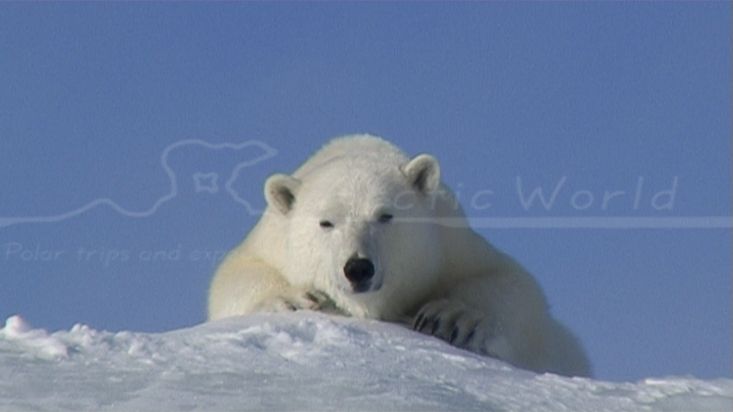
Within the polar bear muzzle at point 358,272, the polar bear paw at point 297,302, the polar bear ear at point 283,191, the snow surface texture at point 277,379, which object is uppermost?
the polar bear ear at point 283,191

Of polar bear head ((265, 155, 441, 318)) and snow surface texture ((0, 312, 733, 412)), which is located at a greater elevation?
polar bear head ((265, 155, 441, 318))

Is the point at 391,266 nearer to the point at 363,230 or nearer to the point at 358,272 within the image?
the point at 363,230

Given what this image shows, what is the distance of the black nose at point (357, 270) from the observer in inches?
364

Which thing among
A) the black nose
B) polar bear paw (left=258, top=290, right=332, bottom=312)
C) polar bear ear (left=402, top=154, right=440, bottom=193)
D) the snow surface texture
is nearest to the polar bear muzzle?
the black nose

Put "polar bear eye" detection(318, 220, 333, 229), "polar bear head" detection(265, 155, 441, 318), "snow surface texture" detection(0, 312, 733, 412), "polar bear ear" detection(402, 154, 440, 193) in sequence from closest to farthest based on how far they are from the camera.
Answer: "snow surface texture" detection(0, 312, 733, 412), "polar bear head" detection(265, 155, 441, 318), "polar bear eye" detection(318, 220, 333, 229), "polar bear ear" detection(402, 154, 440, 193)

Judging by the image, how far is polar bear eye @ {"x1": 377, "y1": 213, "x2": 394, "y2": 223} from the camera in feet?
31.7

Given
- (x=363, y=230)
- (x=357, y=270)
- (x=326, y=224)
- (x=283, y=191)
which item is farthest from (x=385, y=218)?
(x=283, y=191)

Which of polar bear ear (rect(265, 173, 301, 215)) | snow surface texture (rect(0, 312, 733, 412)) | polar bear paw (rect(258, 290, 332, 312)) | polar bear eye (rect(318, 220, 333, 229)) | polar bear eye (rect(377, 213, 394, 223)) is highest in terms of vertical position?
polar bear ear (rect(265, 173, 301, 215))

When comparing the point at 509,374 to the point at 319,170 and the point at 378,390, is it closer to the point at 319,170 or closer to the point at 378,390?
the point at 378,390

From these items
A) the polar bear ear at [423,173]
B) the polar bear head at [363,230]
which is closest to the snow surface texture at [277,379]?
the polar bear head at [363,230]

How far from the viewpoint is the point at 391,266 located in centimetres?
964

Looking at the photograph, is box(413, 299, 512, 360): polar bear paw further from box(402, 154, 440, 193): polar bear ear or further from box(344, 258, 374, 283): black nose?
box(402, 154, 440, 193): polar bear ear

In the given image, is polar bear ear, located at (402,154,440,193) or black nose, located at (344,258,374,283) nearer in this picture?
black nose, located at (344,258,374,283)

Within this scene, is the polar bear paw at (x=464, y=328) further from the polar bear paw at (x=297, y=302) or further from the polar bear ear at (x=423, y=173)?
the polar bear ear at (x=423, y=173)
